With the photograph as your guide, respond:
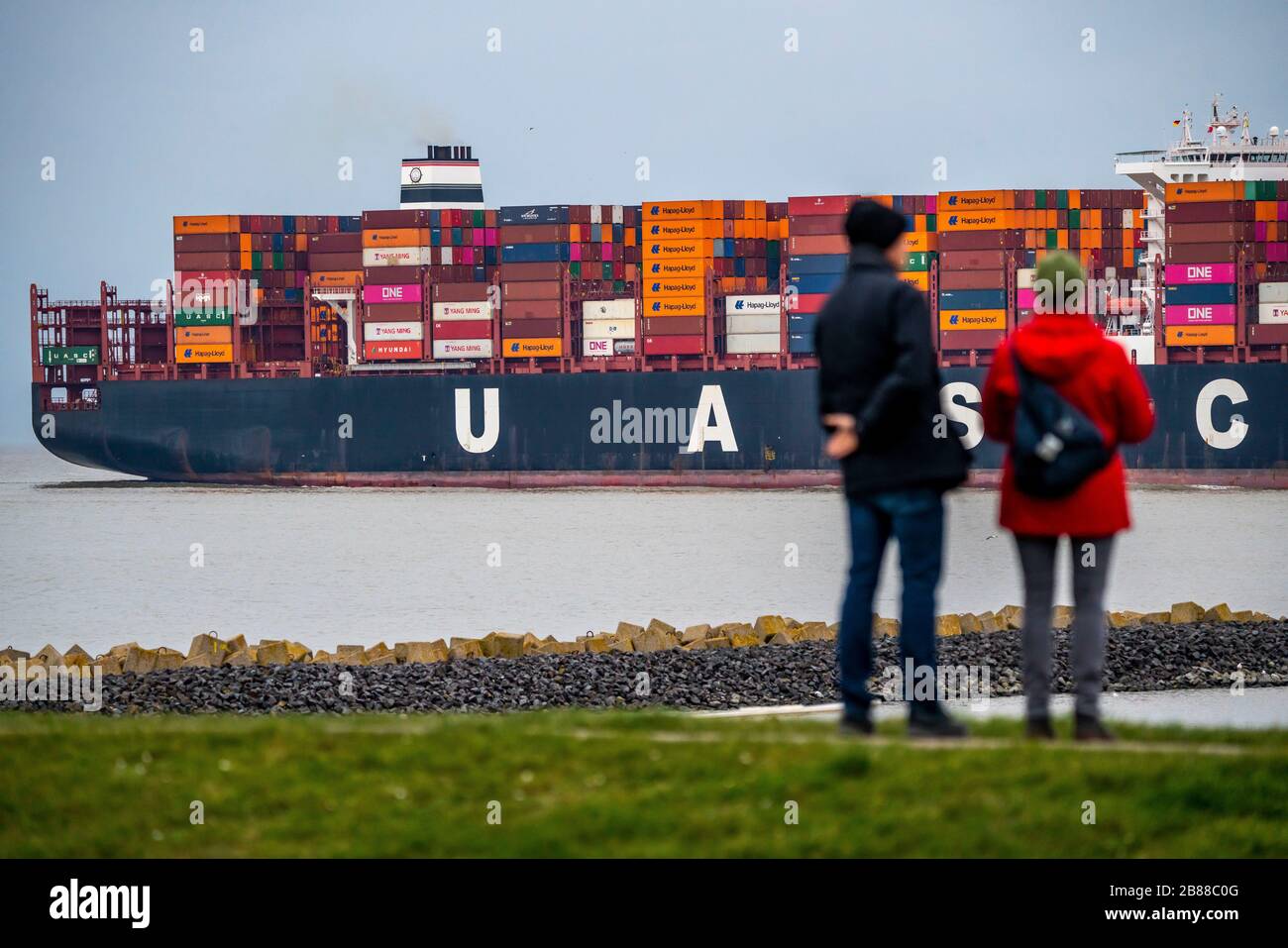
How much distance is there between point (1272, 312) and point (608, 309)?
20.4 meters

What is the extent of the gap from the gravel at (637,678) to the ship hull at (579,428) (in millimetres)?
31730

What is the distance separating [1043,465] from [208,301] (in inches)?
2039

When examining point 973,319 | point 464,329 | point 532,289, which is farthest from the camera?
point 464,329

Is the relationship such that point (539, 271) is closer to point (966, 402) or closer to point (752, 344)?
point (752, 344)

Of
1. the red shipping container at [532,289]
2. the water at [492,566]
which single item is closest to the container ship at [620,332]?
the red shipping container at [532,289]

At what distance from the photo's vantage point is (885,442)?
5.26 m

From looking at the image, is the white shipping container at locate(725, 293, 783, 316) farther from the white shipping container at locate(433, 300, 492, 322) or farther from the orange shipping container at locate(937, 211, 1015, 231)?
the white shipping container at locate(433, 300, 492, 322)

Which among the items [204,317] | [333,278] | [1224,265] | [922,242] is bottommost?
[204,317]

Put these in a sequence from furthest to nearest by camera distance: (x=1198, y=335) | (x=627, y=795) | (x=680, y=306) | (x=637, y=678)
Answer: (x=680, y=306) < (x=1198, y=335) < (x=637, y=678) < (x=627, y=795)

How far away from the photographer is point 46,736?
5660 millimetres

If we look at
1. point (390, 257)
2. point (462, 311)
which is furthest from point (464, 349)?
point (390, 257)

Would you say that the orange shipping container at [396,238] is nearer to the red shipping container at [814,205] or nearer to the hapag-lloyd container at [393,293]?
the hapag-lloyd container at [393,293]
